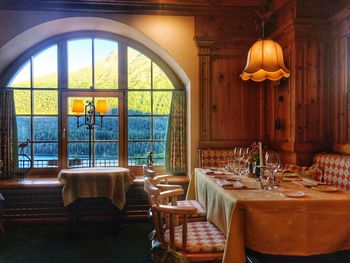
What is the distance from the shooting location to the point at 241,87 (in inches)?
202

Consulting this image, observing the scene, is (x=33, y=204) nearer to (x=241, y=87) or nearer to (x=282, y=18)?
(x=241, y=87)

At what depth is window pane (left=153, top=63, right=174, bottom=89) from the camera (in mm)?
5461

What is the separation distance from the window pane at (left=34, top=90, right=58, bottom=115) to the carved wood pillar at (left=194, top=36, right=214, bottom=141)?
7.21ft

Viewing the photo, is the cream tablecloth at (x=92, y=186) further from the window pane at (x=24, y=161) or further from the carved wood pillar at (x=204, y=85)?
the carved wood pillar at (x=204, y=85)

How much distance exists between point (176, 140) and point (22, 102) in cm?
238

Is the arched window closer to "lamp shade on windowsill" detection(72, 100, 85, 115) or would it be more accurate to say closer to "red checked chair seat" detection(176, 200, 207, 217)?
"lamp shade on windowsill" detection(72, 100, 85, 115)

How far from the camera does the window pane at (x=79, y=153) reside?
531 centimetres

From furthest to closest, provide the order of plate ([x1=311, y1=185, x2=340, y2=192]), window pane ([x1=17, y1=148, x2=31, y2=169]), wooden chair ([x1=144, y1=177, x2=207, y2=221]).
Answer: window pane ([x1=17, y1=148, x2=31, y2=169]) → wooden chair ([x1=144, y1=177, x2=207, y2=221]) → plate ([x1=311, y1=185, x2=340, y2=192])

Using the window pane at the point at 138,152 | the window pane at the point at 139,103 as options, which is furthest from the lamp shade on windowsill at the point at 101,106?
the window pane at the point at 138,152

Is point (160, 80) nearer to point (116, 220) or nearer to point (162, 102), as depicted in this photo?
point (162, 102)

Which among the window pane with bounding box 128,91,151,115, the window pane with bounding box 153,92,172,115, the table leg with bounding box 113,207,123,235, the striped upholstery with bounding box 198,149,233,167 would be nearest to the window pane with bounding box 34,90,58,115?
the window pane with bounding box 128,91,151,115

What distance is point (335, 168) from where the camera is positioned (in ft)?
12.7

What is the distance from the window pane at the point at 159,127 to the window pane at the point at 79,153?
1058 mm

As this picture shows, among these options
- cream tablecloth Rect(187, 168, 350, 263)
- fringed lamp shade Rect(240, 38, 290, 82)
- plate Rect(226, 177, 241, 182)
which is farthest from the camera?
fringed lamp shade Rect(240, 38, 290, 82)
